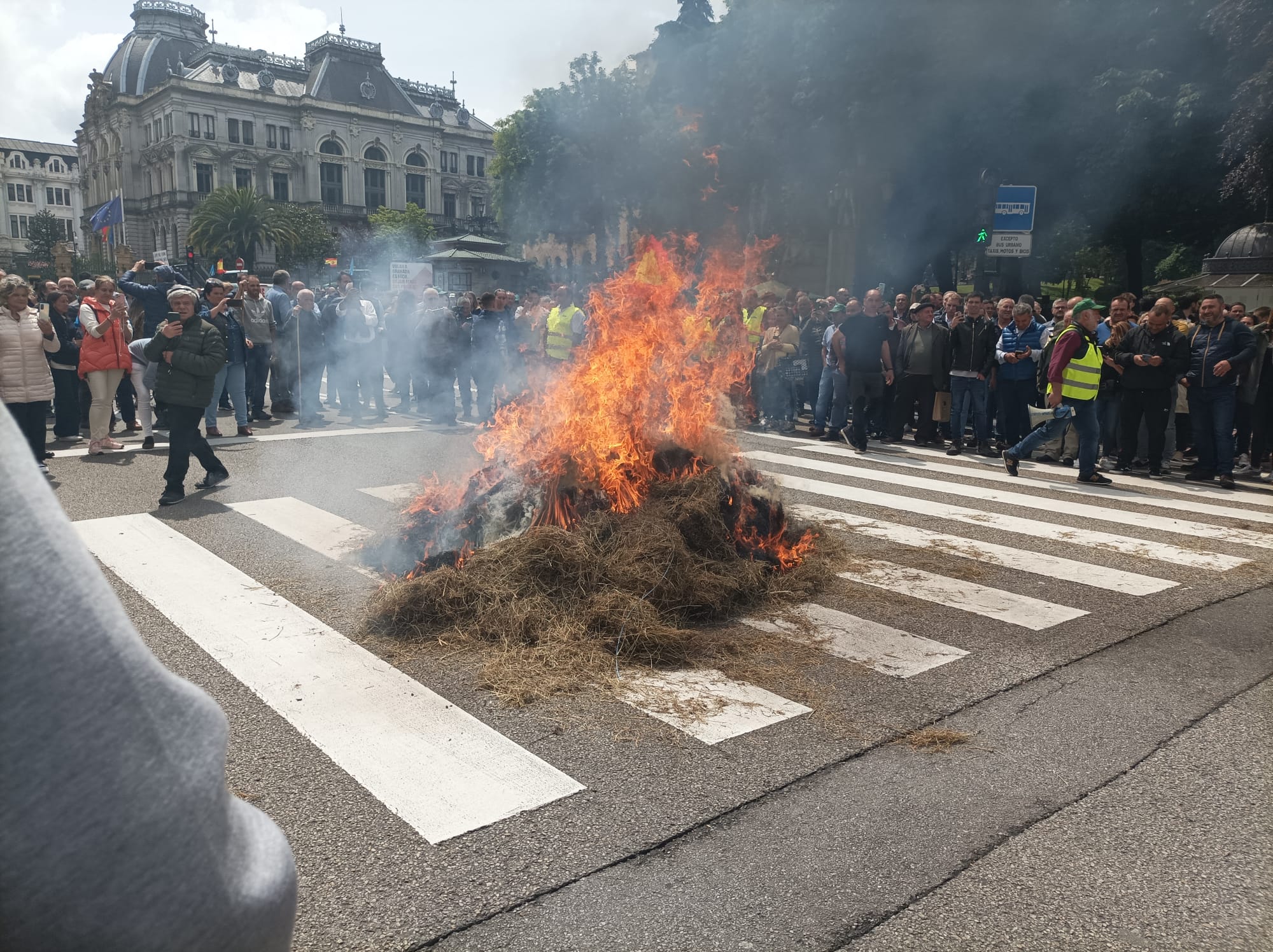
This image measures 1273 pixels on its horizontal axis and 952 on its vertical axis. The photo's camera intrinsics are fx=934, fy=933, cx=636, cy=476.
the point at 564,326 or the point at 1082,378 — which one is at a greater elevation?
the point at 564,326

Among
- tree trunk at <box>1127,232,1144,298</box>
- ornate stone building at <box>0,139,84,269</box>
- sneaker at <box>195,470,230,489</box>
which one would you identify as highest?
ornate stone building at <box>0,139,84,269</box>

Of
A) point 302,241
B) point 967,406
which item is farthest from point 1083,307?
point 302,241

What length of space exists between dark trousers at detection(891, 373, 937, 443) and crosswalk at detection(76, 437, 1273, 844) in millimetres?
2783

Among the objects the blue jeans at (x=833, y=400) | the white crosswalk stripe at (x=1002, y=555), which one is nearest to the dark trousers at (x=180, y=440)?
the white crosswalk stripe at (x=1002, y=555)

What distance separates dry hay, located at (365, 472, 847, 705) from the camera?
5113 mm

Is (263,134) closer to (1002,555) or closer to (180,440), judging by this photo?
(180,440)

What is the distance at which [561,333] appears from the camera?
1550 cm

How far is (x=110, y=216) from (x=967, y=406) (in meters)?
26.3

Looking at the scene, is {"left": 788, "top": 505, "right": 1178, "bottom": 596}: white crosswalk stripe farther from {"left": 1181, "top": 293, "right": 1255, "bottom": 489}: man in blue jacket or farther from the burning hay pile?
{"left": 1181, "top": 293, "right": 1255, "bottom": 489}: man in blue jacket

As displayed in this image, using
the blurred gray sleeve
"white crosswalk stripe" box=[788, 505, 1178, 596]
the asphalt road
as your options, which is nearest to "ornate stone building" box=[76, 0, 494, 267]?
"white crosswalk stripe" box=[788, 505, 1178, 596]

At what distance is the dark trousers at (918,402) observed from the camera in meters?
13.8

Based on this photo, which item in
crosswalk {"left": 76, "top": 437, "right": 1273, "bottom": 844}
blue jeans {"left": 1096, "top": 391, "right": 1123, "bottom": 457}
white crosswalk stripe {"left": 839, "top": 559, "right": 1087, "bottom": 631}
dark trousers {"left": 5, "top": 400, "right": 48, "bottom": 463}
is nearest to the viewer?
crosswalk {"left": 76, "top": 437, "right": 1273, "bottom": 844}

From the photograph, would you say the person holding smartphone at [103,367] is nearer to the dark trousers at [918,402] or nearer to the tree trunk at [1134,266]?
the dark trousers at [918,402]

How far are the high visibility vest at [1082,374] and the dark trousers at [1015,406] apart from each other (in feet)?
6.39
